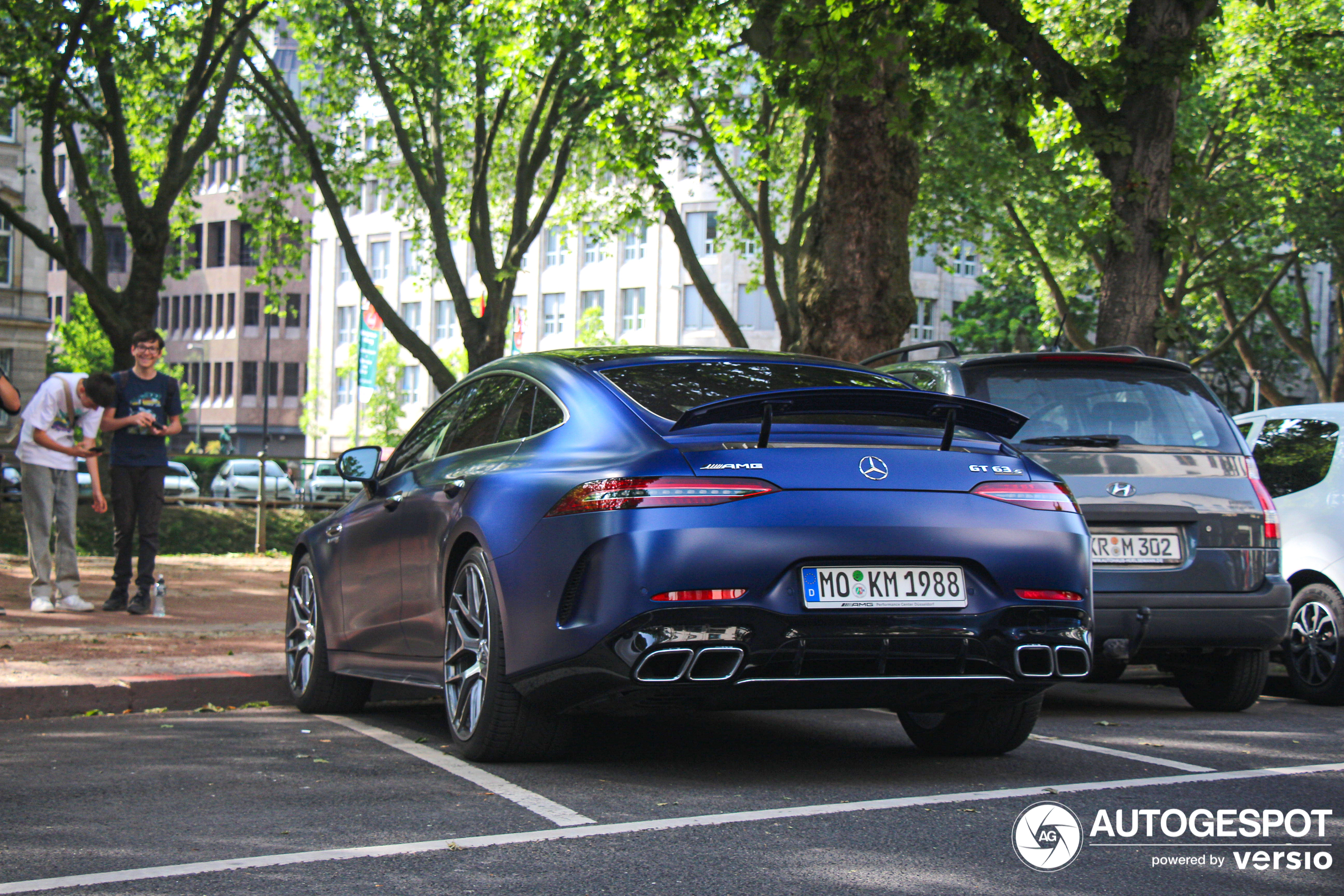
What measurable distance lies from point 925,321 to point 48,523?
57973 mm

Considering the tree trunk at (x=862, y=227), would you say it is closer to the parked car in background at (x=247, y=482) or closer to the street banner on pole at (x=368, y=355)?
the parked car in background at (x=247, y=482)

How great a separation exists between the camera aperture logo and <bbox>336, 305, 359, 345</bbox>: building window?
8538 cm

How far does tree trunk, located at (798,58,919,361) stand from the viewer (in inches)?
512

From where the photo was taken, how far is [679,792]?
198 inches

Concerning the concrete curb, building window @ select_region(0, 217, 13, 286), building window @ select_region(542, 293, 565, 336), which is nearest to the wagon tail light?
the concrete curb

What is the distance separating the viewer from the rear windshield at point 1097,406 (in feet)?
24.5

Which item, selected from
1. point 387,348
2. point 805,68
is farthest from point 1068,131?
point 387,348

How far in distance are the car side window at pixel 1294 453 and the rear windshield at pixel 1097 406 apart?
1629mm

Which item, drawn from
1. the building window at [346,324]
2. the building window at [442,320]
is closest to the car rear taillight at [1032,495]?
the building window at [442,320]

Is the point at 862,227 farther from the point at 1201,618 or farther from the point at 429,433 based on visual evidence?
the point at 429,433

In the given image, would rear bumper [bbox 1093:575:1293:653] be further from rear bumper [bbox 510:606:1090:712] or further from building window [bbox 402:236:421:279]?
building window [bbox 402:236:421:279]

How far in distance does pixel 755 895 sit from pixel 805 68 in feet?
31.6

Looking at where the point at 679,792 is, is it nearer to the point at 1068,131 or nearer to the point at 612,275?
the point at 1068,131

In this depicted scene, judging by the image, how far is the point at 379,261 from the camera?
84.1m
